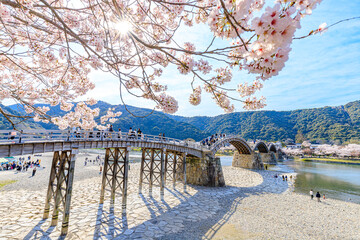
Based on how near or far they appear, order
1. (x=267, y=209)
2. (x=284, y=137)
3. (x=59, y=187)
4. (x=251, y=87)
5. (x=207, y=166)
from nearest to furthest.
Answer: (x=251, y=87) → (x=59, y=187) → (x=267, y=209) → (x=207, y=166) → (x=284, y=137)

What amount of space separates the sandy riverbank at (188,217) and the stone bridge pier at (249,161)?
57.4ft

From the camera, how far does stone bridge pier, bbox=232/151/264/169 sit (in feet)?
107

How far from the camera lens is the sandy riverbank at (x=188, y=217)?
7.99 m

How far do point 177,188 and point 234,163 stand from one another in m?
23.8

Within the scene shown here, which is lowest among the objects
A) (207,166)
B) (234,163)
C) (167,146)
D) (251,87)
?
(234,163)

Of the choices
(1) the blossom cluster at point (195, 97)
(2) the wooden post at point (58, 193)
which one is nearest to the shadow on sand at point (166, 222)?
(2) the wooden post at point (58, 193)

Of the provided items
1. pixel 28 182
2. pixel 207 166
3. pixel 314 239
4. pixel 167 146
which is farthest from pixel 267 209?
pixel 28 182

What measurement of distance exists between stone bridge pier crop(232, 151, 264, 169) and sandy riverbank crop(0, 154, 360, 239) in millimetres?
17502

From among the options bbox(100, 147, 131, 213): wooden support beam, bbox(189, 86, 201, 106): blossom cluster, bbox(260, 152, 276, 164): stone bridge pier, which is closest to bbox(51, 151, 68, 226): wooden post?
bbox(100, 147, 131, 213): wooden support beam

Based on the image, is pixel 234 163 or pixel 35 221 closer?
pixel 35 221

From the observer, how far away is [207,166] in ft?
59.5

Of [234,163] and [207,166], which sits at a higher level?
[207,166]

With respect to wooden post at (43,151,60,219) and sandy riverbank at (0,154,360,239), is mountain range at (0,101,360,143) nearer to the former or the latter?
sandy riverbank at (0,154,360,239)

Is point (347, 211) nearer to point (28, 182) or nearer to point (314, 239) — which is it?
point (314, 239)
